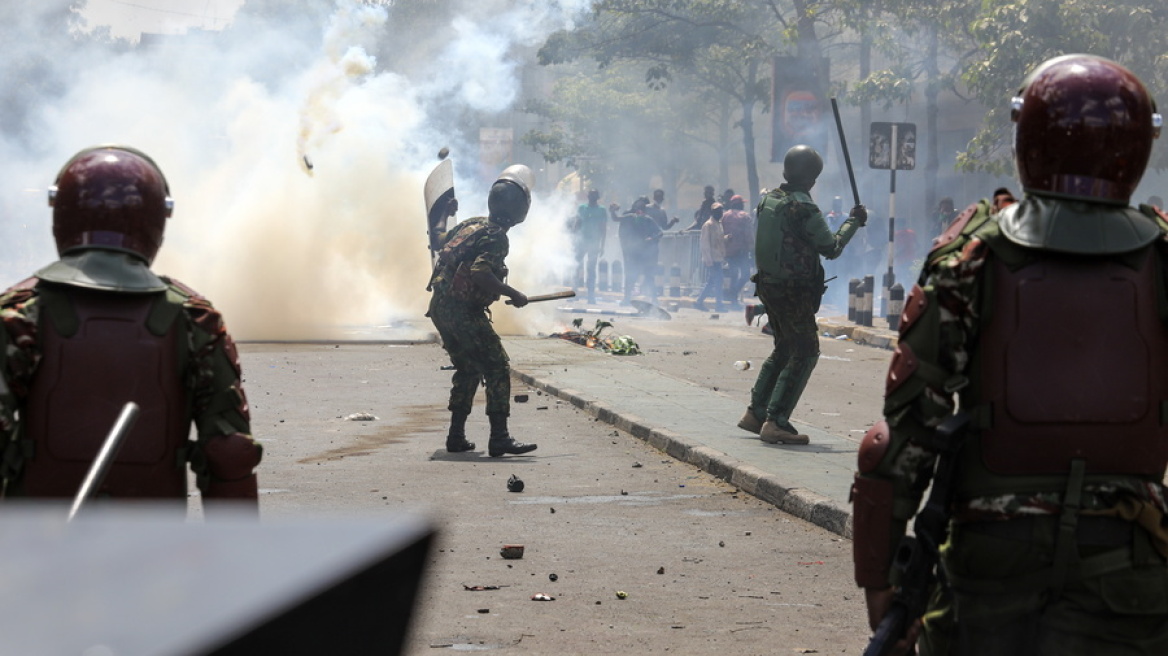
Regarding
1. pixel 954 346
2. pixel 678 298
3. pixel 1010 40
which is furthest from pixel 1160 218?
pixel 678 298

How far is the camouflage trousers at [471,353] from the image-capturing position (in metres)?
10.2

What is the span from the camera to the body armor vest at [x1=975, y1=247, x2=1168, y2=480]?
2.82 m

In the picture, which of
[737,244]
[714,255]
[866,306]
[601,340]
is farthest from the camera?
[714,255]

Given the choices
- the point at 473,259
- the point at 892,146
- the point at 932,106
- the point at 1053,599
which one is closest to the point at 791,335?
the point at 473,259

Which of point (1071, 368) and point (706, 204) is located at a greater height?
point (706, 204)

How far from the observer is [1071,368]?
2818 mm

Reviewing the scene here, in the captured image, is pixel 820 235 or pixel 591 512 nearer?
pixel 591 512

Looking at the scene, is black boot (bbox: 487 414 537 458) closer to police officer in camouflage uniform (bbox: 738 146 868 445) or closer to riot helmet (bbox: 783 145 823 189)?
police officer in camouflage uniform (bbox: 738 146 868 445)

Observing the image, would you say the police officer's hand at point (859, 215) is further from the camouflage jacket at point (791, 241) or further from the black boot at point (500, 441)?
the black boot at point (500, 441)

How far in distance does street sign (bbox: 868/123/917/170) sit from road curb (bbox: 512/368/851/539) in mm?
9972

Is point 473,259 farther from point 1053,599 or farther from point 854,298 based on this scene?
point 854,298

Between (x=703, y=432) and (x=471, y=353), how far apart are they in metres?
1.66

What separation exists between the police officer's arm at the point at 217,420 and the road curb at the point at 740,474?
15.2ft

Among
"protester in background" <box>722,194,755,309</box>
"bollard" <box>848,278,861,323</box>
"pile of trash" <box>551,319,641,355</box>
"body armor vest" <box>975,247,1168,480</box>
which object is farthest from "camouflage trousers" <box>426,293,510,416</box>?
"protester in background" <box>722,194,755,309</box>
